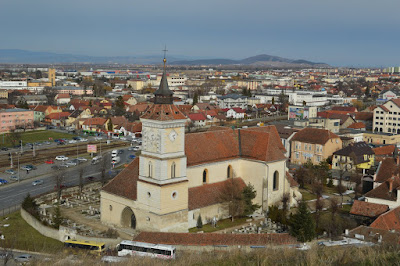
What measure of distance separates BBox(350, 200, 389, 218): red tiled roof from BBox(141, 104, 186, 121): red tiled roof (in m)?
14.3

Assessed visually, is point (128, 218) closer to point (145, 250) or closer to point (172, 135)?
point (172, 135)

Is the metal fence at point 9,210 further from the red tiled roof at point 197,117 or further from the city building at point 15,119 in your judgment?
the red tiled roof at point 197,117

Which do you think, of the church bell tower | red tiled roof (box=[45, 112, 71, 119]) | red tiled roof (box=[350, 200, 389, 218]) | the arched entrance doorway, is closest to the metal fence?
the arched entrance doorway

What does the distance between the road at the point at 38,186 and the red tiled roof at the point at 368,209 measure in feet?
78.6

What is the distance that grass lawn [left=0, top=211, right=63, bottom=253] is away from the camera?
31.2 meters

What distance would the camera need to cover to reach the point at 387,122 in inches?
3024

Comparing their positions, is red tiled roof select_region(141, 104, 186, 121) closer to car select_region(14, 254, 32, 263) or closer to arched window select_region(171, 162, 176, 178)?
arched window select_region(171, 162, 176, 178)

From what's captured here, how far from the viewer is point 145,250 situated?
28109 millimetres

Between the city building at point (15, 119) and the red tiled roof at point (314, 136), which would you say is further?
the city building at point (15, 119)

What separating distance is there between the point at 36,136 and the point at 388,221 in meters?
58.2

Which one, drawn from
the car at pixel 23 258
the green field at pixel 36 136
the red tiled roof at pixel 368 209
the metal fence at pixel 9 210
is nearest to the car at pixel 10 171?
the metal fence at pixel 9 210

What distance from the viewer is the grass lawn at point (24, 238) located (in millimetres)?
31156

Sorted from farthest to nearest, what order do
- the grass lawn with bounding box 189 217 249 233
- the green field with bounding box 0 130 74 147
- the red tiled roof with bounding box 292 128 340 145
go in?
the green field with bounding box 0 130 74 147 < the red tiled roof with bounding box 292 128 340 145 < the grass lawn with bounding box 189 217 249 233

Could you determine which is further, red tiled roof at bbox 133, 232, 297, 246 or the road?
the road
